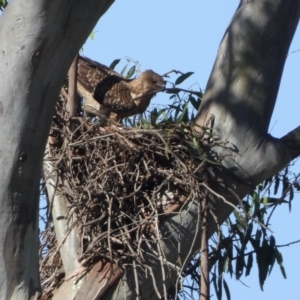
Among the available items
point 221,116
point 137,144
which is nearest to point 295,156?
point 221,116

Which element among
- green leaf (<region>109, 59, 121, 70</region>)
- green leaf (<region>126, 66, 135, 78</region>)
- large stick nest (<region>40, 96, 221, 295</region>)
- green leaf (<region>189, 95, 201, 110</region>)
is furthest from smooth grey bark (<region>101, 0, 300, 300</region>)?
green leaf (<region>126, 66, 135, 78</region>)

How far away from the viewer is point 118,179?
15.0 feet

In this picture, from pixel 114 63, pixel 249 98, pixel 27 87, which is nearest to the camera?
pixel 27 87

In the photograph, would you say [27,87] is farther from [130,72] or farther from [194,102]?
[130,72]

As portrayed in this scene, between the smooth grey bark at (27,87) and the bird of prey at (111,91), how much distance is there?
2.65 metres

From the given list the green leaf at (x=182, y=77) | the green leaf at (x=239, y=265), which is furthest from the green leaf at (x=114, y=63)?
the green leaf at (x=239, y=265)

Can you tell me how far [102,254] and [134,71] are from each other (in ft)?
8.80

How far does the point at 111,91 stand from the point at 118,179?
5.76ft

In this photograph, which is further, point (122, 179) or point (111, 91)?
point (111, 91)

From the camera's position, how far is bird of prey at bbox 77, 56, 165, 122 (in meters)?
6.16

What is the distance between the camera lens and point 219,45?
4.80 meters

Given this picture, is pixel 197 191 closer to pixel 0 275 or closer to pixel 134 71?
pixel 0 275

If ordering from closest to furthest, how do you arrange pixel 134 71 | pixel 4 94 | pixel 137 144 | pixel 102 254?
pixel 4 94 < pixel 102 254 < pixel 137 144 < pixel 134 71

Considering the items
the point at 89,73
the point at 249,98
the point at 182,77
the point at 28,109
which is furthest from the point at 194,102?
the point at 28,109
